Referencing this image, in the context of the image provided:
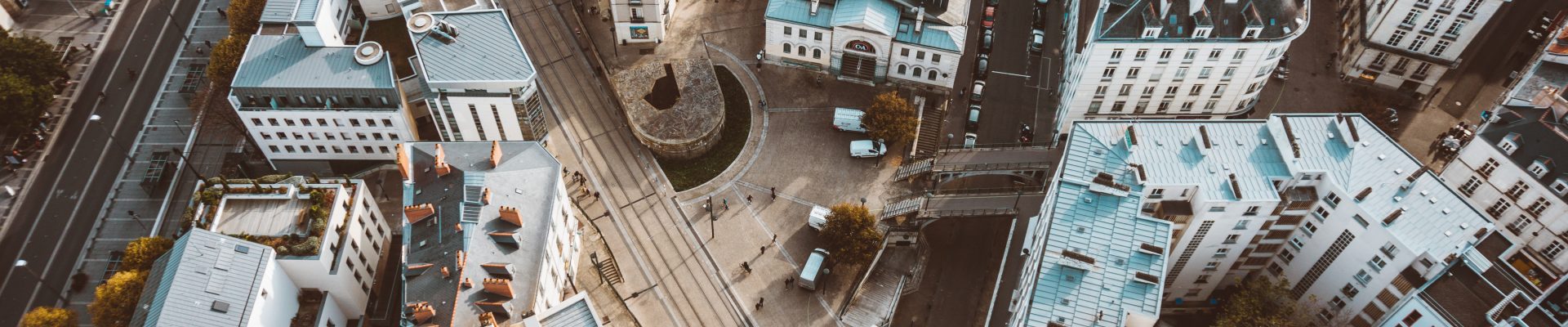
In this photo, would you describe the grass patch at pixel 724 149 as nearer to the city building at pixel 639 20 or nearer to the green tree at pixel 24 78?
the city building at pixel 639 20

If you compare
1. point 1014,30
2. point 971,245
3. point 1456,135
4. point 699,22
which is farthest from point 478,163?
point 1456,135

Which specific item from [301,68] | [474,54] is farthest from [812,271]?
[301,68]

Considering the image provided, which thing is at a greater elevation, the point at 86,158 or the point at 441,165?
the point at 441,165

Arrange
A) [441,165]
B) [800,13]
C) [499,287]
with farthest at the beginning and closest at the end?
[800,13], [441,165], [499,287]

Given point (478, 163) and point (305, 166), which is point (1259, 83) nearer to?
point (478, 163)

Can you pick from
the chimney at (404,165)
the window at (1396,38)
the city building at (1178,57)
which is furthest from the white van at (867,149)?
→ the window at (1396,38)

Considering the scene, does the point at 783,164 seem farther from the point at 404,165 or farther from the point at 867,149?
the point at 404,165
